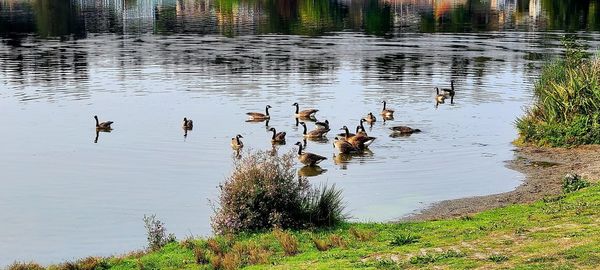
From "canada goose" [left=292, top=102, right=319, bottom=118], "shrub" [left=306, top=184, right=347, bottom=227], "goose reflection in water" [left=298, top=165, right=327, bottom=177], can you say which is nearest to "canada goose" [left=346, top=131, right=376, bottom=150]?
"goose reflection in water" [left=298, top=165, right=327, bottom=177]

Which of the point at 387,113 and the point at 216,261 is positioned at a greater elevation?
the point at 387,113

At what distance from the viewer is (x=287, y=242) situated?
17.7 meters

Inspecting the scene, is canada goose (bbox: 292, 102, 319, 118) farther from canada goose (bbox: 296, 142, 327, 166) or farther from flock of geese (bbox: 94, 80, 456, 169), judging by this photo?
canada goose (bbox: 296, 142, 327, 166)

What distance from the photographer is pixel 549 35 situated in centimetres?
8119

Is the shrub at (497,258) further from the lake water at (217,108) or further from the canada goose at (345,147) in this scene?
the canada goose at (345,147)

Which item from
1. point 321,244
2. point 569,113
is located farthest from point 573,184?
point 569,113

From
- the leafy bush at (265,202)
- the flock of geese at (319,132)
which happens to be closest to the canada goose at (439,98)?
the flock of geese at (319,132)

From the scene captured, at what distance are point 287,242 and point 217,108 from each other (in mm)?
27764

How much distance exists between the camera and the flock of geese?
1320 inches

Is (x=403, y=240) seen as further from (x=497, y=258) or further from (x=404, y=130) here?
(x=404, y=130)

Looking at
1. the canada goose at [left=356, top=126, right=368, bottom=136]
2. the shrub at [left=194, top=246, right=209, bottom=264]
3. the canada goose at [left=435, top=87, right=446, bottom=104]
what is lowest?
the shrub at [left=194, top=246, right=209, bottom=264]

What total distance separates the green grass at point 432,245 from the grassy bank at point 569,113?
423 inches

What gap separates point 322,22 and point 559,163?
7532 centimetres

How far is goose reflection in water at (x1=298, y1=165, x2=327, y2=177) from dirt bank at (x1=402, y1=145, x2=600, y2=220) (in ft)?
21.2
